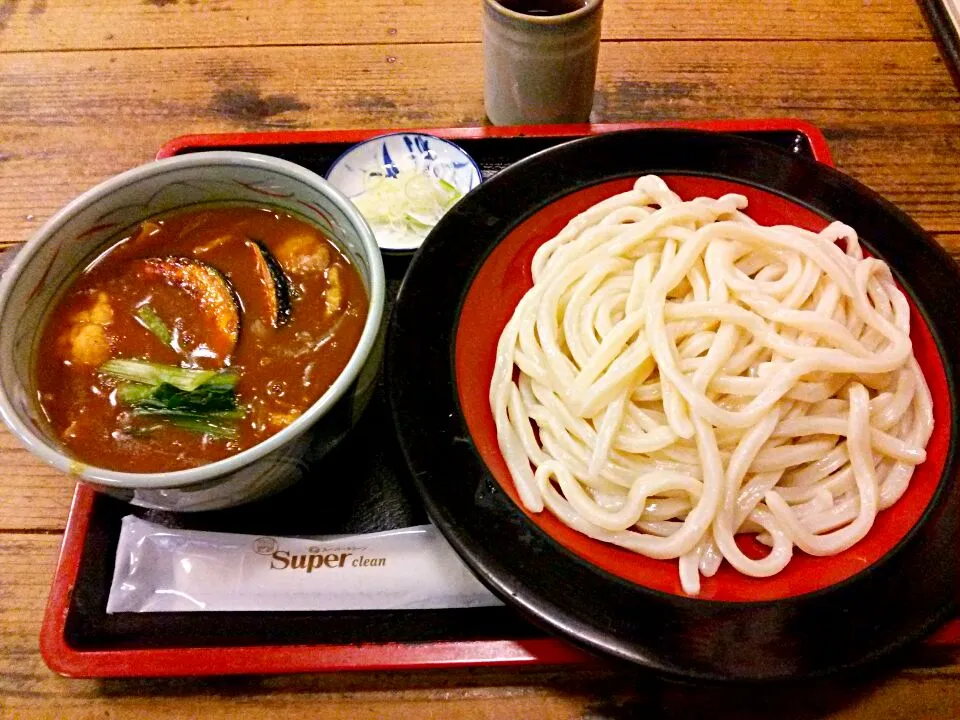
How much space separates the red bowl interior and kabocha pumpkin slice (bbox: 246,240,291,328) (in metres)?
0.39

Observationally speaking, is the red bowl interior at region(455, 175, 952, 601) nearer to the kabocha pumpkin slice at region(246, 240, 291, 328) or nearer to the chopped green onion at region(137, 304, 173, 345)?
the kabocha pumpkin slice at region(246, 240, 291, 328)

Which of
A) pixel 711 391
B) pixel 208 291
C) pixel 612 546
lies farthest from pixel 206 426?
pixel 711 391

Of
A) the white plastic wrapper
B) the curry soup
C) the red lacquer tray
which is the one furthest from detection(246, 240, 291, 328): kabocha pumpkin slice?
the white plastic wrapper

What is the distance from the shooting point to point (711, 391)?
1503 mm

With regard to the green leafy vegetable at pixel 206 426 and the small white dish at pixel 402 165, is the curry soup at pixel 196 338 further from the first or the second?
the small white dish at pixel 402 165

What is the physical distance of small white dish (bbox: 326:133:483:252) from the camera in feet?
6.84

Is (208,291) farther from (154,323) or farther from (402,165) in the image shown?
(402,165)

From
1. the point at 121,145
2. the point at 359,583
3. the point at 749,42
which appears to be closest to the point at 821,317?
the point at 359,583

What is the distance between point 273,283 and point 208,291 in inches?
5.6

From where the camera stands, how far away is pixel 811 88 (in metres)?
2.49

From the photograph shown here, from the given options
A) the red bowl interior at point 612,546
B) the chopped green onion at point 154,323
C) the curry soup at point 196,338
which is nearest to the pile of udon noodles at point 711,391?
the red bowl interior at point 612,546

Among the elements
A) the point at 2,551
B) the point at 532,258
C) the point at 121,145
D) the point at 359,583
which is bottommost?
the point at 2,551

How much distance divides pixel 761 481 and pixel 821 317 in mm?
376

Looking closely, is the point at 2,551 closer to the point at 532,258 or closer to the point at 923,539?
the point at 532,258
